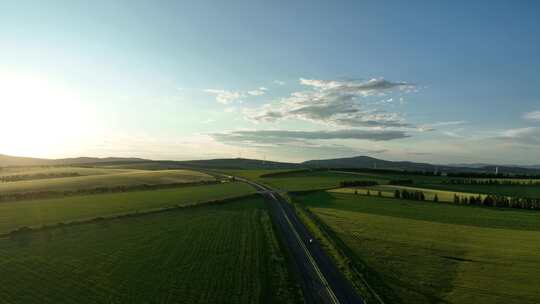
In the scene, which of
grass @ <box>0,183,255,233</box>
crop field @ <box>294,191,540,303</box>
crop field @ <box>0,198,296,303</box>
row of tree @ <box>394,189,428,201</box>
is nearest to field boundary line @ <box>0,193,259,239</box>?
grass @ <box>0,183,255,233</box>

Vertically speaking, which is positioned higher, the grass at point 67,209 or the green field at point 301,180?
the green field at point 301,180

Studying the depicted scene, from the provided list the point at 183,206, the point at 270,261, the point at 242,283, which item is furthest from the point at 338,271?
the point at 183,206

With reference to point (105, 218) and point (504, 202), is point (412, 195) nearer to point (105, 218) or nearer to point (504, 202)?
point (504, 202)

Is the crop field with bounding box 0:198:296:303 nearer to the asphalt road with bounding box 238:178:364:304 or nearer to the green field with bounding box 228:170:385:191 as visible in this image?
the asphalt road with bounding box 238:178:364:304

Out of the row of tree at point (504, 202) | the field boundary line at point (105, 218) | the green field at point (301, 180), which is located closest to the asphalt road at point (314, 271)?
the field boundary line at point (105, 218)

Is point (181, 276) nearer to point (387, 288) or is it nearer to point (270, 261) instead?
point (270, 261)

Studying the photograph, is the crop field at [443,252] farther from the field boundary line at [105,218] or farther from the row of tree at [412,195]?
the field boundary line at [105,218]
